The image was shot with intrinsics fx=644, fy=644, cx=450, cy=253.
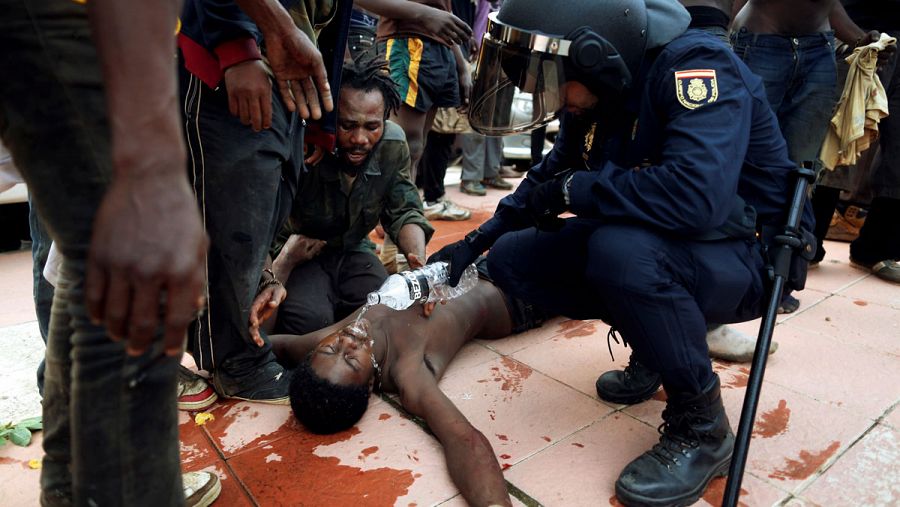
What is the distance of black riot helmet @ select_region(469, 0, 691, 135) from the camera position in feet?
5.87

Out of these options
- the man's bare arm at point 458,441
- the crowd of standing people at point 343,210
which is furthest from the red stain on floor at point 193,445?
the man's bare arm at point 458,441

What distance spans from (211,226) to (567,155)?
121cm

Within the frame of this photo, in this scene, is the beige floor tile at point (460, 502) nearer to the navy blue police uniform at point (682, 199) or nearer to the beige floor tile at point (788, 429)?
the navy blue police uniform at point (682, 199)

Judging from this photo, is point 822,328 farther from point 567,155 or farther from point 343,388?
point 343,388

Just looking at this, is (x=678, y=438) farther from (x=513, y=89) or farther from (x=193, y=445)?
(x=193, y=445)

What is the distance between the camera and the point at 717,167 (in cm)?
162

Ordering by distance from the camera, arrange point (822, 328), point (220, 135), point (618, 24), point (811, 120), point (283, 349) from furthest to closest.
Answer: point (811, 120)
point (822, 328)
point (283, 349)
point (220, 135)
point (618, 24)

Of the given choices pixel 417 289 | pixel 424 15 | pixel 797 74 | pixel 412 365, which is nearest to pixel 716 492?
pixel 412 365

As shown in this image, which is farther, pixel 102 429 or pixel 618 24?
pixel 618 24

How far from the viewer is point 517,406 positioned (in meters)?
2.20

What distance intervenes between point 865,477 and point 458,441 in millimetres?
1130

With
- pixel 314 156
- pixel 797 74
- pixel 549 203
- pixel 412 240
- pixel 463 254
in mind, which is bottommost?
pixel 412 240

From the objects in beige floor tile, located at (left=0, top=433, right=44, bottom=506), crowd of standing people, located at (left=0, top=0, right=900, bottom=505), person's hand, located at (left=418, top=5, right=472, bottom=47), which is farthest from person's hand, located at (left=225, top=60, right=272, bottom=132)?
person's hand, located at (left=418, top=5, right=472, bottom=47)

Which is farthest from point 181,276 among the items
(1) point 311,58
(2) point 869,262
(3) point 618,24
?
(2) point 869,262
